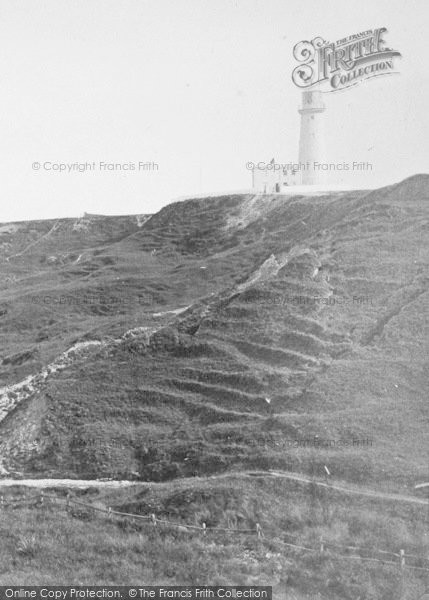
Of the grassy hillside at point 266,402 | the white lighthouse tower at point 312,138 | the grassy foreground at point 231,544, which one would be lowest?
the grassy foreground at point 231,544

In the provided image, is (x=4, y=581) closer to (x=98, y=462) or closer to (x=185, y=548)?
(x=185, y=548)

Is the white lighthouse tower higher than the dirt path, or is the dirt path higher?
the white lighthouse tower

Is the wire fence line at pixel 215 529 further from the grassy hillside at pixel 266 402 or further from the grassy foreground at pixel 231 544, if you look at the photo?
the grassy hillside at pixel 266 402

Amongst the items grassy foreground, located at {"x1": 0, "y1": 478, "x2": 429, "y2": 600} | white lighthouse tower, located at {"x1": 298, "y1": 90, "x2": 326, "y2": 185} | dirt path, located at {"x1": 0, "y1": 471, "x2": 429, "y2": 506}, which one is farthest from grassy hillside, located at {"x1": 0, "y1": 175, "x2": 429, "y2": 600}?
white lighthouse tower, located at {"x1": 298, "y1": 90, "x2": 326, "y2": 185}

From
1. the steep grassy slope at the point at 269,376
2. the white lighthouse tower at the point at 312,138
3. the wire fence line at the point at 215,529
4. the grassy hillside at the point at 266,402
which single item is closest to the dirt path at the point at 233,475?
the grassy hillside at the point at 266,402

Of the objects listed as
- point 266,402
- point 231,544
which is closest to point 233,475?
point 231,544

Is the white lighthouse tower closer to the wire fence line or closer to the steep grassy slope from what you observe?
the steep grassy slope
